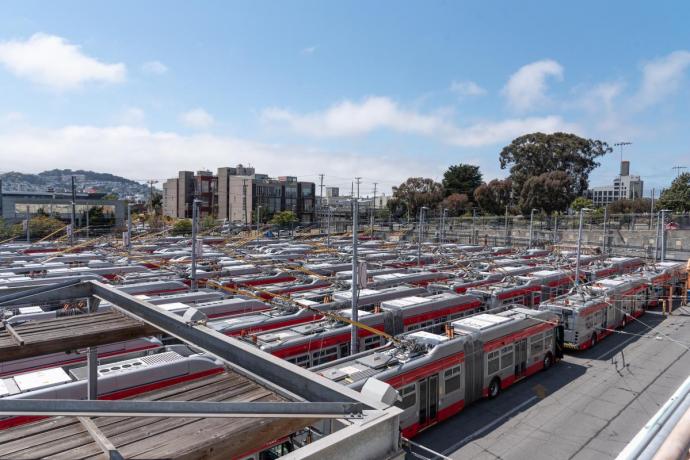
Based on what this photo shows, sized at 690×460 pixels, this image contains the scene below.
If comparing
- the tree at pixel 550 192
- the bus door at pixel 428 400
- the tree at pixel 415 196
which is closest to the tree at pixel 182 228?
the tree at pixel 415 196

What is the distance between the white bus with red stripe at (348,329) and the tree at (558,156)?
52.8 m

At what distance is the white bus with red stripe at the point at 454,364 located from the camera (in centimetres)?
1151

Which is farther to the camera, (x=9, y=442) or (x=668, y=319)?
(x=668, y=319)

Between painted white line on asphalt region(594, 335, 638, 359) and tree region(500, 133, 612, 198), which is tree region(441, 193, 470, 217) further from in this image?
painted white line on asphalt region(594, 335, 638, 359)

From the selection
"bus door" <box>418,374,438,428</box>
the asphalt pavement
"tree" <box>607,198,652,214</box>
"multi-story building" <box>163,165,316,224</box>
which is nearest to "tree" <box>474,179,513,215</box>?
"tree" <box>607,198,652,214</box>

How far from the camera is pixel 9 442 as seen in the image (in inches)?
104

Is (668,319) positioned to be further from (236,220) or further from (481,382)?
(236,220)

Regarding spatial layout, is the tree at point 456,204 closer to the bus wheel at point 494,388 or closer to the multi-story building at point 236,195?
the multi-story building at point 236,195

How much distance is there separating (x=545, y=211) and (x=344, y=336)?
56492 mm

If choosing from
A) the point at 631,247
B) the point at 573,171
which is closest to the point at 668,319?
the point at 631,247

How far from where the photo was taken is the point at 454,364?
13000mm

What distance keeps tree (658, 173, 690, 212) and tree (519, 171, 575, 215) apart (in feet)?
35.0

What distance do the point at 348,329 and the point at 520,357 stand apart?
5.71 meters

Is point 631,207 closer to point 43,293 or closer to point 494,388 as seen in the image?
point 494,388
